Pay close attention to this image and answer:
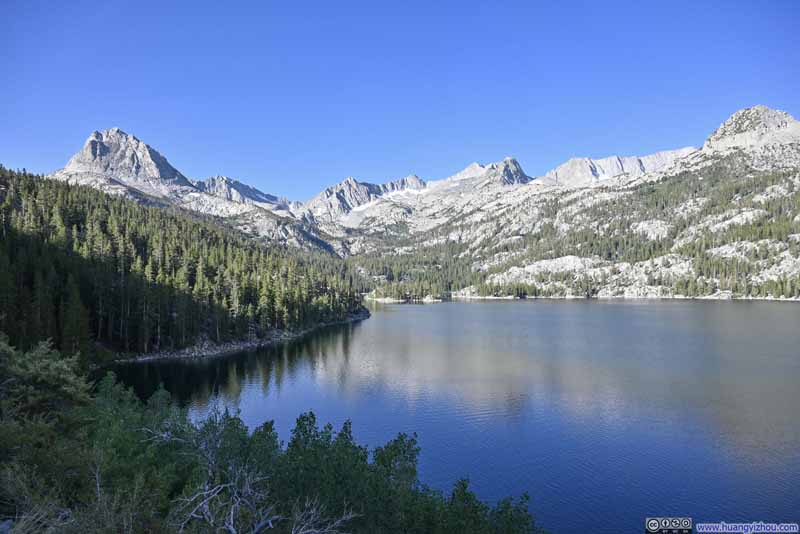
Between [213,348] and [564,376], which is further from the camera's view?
[213,348]

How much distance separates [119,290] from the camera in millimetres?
98312

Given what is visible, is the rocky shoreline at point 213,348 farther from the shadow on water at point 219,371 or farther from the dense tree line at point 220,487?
the dense tree line at point 220,487

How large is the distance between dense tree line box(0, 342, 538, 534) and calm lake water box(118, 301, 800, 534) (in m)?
15.0

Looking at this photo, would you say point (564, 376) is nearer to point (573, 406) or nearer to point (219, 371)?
point (573, 406)

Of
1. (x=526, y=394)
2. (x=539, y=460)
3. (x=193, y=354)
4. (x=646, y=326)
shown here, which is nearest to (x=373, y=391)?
(x=526, y=394)

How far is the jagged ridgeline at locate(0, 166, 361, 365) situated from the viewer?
76.8 m

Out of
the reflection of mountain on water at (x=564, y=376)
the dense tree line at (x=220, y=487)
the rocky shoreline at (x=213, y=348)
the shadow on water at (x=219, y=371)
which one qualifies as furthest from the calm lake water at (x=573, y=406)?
the dense tree line at (x=220, y=487)

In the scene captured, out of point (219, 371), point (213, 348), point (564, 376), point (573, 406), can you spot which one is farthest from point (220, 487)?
point (213, 348)

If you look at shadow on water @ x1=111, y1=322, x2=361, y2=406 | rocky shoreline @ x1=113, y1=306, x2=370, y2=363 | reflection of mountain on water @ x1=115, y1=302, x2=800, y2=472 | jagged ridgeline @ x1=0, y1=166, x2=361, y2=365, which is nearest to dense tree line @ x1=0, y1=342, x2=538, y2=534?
reflection of mountain on water @ x1=115, y1=302, x2=800, y2=472

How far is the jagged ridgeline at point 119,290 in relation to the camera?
76812 mm

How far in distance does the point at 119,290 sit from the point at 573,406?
299 feet

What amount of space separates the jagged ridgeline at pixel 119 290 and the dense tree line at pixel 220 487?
1760 inches

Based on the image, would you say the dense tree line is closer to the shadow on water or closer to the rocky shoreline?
the shadow on water

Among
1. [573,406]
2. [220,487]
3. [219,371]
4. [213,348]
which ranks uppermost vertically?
[220,487]
